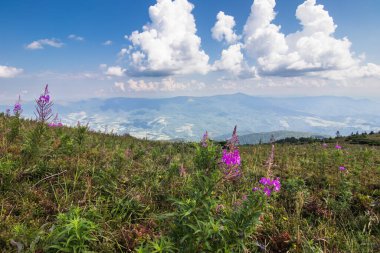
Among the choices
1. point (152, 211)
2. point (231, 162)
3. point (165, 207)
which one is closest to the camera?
point (231, 162)

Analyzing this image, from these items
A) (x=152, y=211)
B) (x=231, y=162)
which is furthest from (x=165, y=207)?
(x=231, y=162)

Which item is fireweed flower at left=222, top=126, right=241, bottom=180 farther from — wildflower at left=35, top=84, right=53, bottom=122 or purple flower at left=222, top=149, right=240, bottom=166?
wildflower at left=35, top=84, right=53, bottom=122

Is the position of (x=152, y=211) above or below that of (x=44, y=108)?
below

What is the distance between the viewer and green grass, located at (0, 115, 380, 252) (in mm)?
3566

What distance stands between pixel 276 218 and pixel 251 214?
2.75 m

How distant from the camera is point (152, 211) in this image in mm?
5566

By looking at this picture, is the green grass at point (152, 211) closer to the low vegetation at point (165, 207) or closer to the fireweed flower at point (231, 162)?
the low vegetation at point (165, 207)

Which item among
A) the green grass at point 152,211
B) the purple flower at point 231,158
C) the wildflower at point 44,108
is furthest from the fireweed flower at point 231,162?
the wildflower at point 44,108

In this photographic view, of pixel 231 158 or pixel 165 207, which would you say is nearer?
pixel 231 158

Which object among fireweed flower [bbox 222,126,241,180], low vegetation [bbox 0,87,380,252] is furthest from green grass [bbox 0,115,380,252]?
fireweed flower [bbox 222,126,241,180]

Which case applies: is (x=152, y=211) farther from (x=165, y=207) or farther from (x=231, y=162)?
(x=231, y=162)

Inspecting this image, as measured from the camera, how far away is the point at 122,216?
508 centimetres

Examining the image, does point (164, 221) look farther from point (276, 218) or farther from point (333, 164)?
point (333, 164)

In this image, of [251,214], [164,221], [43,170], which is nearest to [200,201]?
[251,214]
